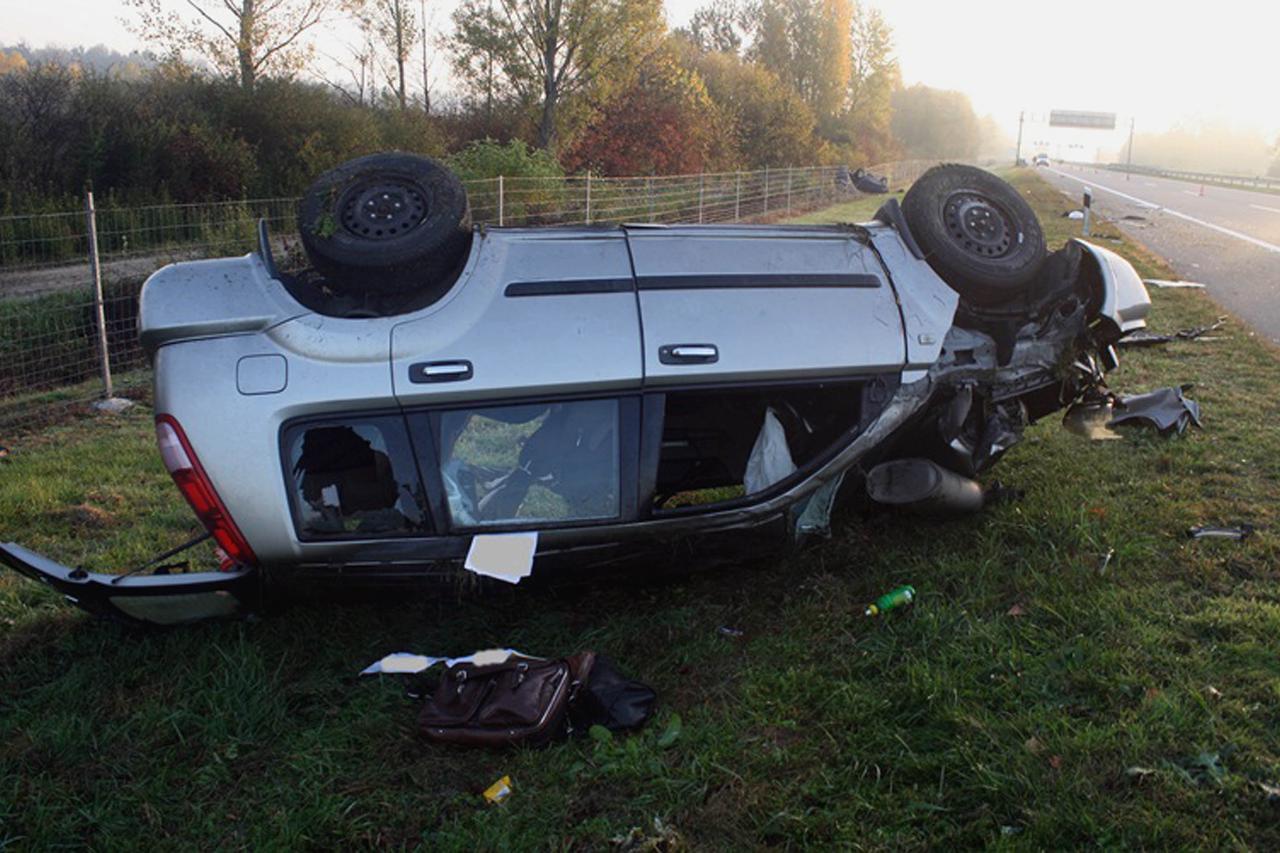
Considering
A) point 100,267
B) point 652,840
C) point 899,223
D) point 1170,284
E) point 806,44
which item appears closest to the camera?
point 652,840

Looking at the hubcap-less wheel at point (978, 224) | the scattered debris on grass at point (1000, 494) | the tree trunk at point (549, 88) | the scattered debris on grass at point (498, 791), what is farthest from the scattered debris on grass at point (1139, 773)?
the tree trunk at point (549, 88)

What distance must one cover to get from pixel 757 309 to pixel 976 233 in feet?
4.01

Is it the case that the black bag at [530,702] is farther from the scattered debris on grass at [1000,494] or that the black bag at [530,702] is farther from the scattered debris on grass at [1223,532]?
the scattered debris on grass at [1223,532]

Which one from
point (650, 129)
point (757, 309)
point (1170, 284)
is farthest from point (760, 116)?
point (757, 309)

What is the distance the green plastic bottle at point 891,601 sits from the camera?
360 cm

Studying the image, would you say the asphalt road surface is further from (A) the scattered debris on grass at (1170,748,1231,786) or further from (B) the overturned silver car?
(A) the scattered debris on grass at (1170,748,1231,786)

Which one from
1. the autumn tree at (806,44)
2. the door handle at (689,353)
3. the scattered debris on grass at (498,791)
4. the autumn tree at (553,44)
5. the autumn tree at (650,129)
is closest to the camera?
the scattered debris on grass at (498,791)

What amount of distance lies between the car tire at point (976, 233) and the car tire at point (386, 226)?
1.90m

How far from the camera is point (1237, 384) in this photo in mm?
6531

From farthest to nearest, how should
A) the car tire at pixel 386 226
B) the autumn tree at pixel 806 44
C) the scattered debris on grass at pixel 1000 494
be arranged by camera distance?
1. the autumn tree at pixel 806 44
2. the scattered debris on grass at pixel 1000 494
3. the car tire at pixel 386 226

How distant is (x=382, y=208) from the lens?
3.74 meters

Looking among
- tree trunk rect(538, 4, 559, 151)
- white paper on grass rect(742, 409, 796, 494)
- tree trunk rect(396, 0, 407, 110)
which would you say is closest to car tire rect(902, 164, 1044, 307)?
white paper on grass rect(742, 409, 796, 494)

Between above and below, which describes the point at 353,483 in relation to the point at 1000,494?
above

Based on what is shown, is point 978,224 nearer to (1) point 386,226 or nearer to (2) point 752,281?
(2) point 752,281
